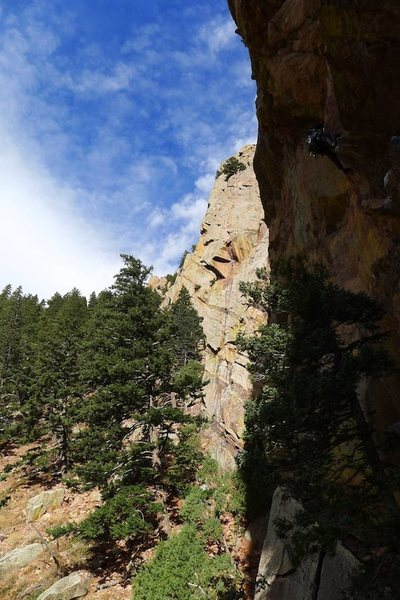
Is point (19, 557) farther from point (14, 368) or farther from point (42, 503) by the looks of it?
point (14, 368)

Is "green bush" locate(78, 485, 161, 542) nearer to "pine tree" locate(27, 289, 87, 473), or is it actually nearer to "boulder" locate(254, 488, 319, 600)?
"boulder" locate(254, 488, 319, 600)

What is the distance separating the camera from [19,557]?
17.9 meters

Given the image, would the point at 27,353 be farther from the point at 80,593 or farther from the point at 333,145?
the point at 333,145

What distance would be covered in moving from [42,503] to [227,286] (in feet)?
112

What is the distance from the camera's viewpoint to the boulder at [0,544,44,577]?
679 inches

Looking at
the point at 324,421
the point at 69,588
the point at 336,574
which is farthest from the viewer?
the point at 69,588

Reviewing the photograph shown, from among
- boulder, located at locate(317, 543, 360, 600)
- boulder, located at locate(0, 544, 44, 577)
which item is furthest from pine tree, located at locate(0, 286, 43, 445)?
boulder, located at locate(317, 543, 360, 600)

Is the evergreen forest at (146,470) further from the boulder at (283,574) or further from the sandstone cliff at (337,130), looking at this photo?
the sandstone cliff at (337,130)

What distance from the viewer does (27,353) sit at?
4138cm

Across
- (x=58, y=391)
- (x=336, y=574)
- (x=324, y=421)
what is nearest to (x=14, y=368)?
(x=58, y=391)

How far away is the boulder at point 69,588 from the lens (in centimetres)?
1453

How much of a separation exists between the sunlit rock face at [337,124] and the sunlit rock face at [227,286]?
14171mm

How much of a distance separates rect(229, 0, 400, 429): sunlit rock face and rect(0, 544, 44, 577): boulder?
1735 cm

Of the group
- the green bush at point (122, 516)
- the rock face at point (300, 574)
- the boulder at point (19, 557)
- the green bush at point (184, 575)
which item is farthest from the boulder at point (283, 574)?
the boulder at point (19, 557)
